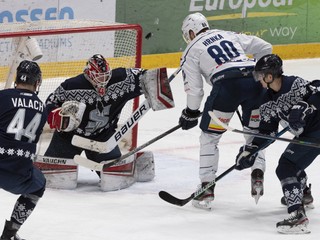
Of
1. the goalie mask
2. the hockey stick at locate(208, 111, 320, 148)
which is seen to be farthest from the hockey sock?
the hockey stick at locate(208, 111, 320, 148)

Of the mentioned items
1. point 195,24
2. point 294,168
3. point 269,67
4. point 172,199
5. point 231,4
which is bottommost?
point 172,199

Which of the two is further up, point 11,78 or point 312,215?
point 11,78

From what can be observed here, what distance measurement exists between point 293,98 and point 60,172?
158 centimetres

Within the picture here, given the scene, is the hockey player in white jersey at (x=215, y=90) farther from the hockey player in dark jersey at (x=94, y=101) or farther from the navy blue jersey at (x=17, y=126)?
the navy blue jersey at (x=17, y=126)

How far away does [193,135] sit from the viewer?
7586 mm

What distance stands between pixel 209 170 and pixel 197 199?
18cm

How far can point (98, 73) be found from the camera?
5855 mm

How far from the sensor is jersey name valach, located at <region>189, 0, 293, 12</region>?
9.78 meters

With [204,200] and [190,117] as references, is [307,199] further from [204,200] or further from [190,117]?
[190,117]

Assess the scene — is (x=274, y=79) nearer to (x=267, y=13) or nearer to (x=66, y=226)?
(x=66, y=226)

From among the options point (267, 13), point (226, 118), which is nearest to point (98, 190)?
point (226, 118)

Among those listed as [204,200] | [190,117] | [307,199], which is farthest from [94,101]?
[307,199]

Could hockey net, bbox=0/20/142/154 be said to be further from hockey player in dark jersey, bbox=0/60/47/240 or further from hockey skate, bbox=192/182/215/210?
hockey player in dark jersey, bbox=0/60/47/240

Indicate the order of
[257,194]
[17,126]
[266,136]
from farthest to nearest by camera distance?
[257,194] < [266,136] < [17,126]
